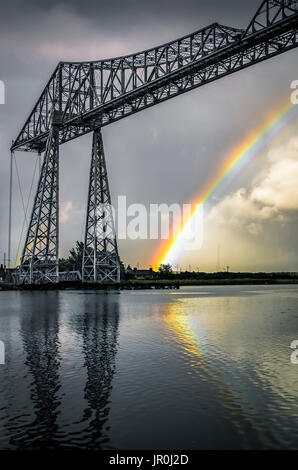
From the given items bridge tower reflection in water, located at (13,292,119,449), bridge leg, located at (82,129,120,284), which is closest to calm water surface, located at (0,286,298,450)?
bridge tower reflection in water, located at (13,292,119,449)

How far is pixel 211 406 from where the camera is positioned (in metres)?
9.31

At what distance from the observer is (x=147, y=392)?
405 inches

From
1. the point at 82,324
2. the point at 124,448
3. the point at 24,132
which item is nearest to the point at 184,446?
the point at 124,448

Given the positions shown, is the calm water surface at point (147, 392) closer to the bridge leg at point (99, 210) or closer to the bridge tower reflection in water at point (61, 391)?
the bridge tower reflection in water at point (61, 391)

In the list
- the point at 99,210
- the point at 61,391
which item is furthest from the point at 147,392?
the point at 99,210

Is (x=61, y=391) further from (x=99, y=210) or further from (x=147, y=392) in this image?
(x=99, y=210)

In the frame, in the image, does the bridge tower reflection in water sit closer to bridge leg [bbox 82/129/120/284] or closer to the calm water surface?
the calm water surface

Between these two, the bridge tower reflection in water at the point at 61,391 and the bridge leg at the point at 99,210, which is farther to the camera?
the bridge leg at the point at 99,210

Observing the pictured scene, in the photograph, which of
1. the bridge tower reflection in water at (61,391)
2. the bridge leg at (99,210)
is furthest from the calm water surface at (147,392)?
the bridge leg at (99,210)

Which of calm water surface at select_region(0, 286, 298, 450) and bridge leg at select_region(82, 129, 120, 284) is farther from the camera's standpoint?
bridge leg at select_region(82, 129, 120, 284)

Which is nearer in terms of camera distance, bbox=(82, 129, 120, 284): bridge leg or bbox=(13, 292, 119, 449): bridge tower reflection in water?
bbox=(13, 292, 119, 449): bridge tower reflection in water

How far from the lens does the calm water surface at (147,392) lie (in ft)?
25.2

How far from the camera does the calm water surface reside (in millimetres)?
7688

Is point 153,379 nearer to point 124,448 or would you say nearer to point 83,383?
point 83,383
